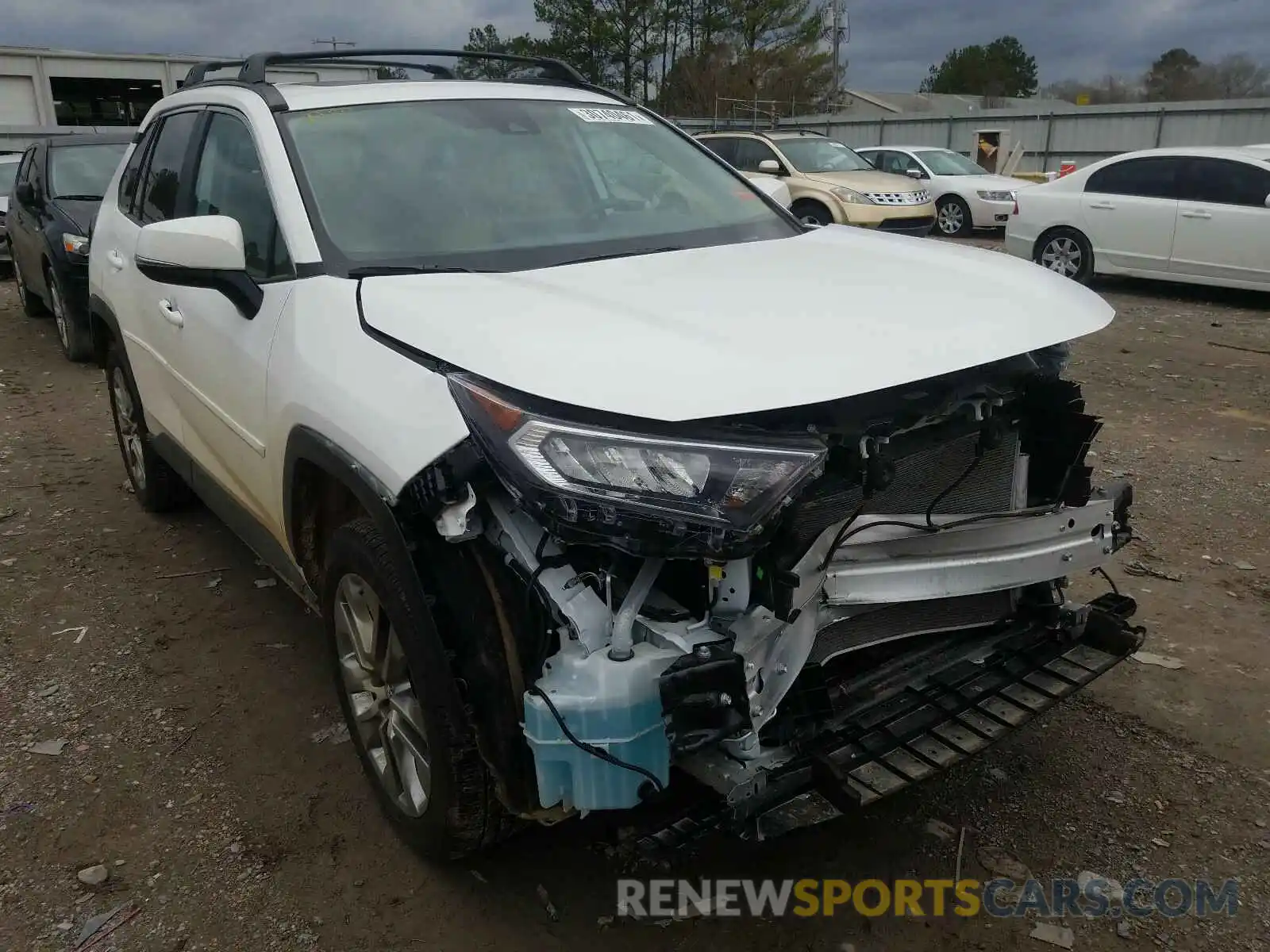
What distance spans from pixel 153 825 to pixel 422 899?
0.87m

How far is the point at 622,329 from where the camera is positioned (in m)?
2.13

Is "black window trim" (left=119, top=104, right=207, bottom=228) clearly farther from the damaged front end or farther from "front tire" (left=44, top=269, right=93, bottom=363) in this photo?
"front tire" (left=44, top=269, right=93, bottom=363)

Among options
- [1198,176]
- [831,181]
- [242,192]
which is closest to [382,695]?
[242,192]

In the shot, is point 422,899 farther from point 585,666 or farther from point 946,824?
point 946,824

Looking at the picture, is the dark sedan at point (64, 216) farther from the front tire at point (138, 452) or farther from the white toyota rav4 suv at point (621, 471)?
the white toyota rav4 suv at point (621, 471)

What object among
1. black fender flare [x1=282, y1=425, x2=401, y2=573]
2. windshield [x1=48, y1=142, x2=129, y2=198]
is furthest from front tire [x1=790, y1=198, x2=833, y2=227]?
black fender flare [x1=282, y1=425, x2=401, y2=573]

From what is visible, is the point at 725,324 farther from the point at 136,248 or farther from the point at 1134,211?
the point at 1134,211

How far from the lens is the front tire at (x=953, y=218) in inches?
639

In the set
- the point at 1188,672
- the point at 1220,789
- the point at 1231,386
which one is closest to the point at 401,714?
the point at 1220,789

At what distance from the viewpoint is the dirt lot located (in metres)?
2.46

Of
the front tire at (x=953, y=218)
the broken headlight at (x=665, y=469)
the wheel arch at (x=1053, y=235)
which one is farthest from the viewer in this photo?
the front tire at (x=953, y=218)

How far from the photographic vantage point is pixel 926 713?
235 centimetres

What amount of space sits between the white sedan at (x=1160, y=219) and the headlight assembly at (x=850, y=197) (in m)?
2.61

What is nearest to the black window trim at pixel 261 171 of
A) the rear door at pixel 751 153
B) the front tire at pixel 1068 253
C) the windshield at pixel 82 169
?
the windshield at pixel 82 169
